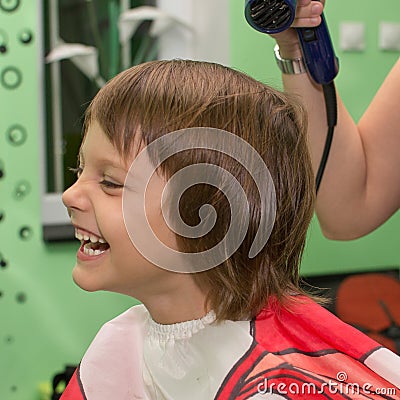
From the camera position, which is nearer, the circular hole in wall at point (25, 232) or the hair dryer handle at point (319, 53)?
the hair dryer handle at point (319, 53)

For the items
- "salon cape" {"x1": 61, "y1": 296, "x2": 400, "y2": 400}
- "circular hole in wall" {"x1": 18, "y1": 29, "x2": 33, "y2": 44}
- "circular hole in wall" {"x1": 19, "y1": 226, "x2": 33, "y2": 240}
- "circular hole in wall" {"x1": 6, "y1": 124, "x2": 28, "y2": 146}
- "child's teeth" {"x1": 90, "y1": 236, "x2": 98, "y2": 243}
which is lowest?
"circular hole in wall" {"x1": 19, "y1": 226, "x2": 33, "y2": 240}

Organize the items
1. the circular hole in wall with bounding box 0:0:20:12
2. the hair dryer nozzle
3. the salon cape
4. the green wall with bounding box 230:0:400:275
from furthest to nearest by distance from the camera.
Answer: the green wall with bounding box 230:0:400:275 → the circular hole in wall with bounding box 0:0:20:12 → the hair dryer nozzle → the salon cape

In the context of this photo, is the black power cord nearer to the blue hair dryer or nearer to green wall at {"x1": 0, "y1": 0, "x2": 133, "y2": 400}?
the blue hair dryer

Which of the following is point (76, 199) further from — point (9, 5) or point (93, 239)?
point (9, 5)

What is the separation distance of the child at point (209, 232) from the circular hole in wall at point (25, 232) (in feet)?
4.78

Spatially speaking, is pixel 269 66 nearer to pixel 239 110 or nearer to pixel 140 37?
A: pixel 140 37

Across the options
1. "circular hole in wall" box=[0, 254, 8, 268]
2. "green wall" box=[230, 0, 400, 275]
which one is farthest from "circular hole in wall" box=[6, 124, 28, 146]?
"green wall" box=[230, 0, 400, 275]

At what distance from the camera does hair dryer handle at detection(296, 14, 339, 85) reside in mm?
1017

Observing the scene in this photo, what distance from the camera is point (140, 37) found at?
8.60 feet

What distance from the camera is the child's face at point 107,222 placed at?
2.67 feet

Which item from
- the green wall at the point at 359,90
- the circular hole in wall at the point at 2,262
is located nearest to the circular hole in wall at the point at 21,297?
the circular hole in wall at the point at 2,262

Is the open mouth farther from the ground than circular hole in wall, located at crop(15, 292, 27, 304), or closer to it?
farther from the ground

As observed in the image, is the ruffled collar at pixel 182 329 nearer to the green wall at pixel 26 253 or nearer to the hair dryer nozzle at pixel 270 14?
the hair dryer nozzle at pixel 270 14

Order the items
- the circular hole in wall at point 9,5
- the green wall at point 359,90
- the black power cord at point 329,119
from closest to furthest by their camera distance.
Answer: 1. the black power cord at point 329,119
2. the circular hole in wall at point 9,5
3. the green wall at point 359,90
